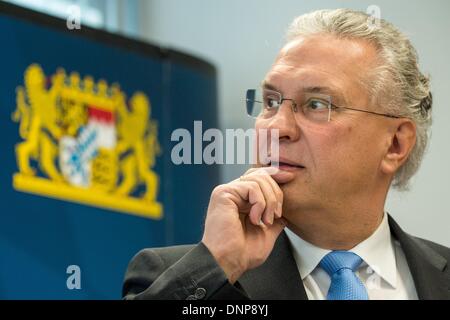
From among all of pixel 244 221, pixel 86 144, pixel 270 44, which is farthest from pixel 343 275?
pixel 86 144

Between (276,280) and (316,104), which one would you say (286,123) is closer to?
(316,104)

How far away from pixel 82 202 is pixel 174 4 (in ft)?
5.13

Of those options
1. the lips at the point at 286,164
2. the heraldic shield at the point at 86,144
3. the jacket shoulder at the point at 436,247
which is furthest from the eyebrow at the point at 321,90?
the heraldic shield at the point at 86,144

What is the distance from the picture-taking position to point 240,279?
1905 millimetres

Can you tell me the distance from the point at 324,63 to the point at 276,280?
52 centimetres

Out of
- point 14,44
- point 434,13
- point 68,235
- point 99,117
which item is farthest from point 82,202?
point 434,13

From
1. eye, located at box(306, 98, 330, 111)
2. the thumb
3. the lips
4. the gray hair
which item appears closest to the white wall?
the gray hair

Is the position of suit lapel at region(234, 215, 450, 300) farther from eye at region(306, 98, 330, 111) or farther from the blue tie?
eye at region(306, 98, 330, 111)

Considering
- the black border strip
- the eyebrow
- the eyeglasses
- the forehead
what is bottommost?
the eyeglasses

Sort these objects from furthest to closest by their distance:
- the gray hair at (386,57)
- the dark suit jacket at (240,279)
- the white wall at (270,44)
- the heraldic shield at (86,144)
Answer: the heraldic shield at (86,144), the white wall at (270,44), the gray hair at (386,57), the dark suit jacket at (240,279)

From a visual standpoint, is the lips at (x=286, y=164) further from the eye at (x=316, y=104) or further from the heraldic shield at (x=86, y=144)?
the heraldic shield at (x=86, y=144)

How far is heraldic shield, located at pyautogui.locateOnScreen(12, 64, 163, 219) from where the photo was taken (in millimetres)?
3012

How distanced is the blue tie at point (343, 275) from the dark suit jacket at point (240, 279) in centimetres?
8

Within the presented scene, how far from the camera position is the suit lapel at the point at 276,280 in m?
1.86
